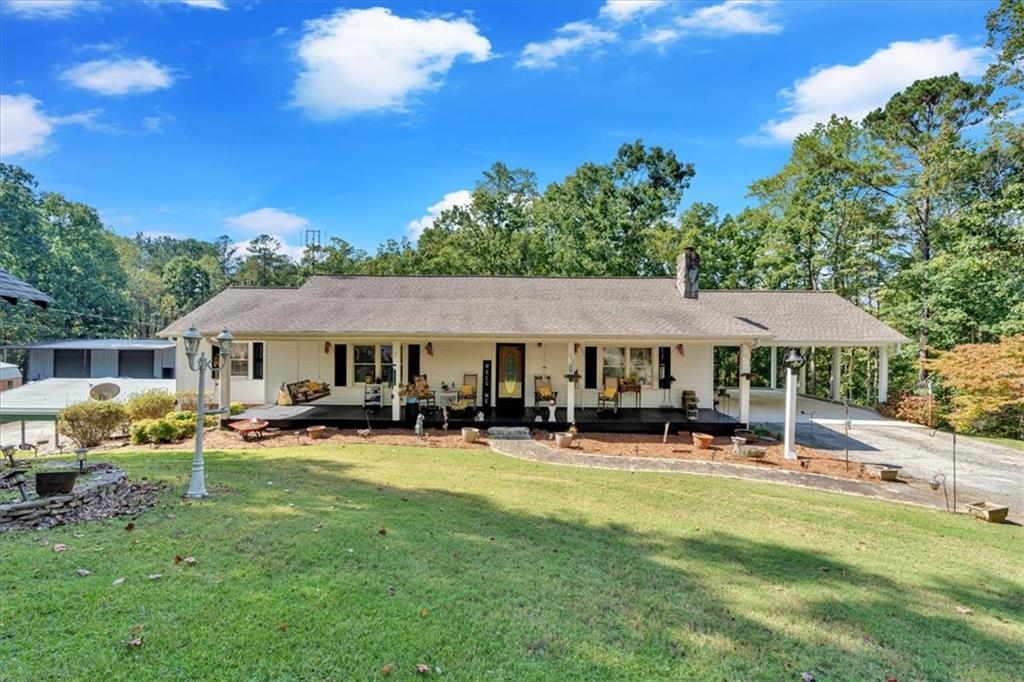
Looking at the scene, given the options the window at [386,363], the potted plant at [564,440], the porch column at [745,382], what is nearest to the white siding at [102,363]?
the window at [386,363]

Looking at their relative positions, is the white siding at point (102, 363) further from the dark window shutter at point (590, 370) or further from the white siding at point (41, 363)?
the dark window shutter at point (590, 370)

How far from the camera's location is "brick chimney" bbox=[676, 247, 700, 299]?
17.2m

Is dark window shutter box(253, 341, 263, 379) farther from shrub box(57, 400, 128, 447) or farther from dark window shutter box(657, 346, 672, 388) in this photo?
dark window shutter box(657, 346, 672, 388)

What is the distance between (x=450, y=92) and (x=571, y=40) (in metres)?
6.53

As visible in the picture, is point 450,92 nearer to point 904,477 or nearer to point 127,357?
point 904,477

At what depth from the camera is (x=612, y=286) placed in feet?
62.0

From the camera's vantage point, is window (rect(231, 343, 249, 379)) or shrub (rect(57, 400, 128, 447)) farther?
window (rect(231, 343, 249, 379))

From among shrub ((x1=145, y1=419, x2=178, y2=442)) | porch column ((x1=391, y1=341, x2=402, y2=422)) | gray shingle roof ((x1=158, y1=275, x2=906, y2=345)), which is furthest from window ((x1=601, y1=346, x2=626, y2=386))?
shrub ((x1=145, y1=419, x2=178, y2=442))

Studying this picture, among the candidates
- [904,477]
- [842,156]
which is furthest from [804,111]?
[904,477]

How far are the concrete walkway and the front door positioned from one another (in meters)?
3.87

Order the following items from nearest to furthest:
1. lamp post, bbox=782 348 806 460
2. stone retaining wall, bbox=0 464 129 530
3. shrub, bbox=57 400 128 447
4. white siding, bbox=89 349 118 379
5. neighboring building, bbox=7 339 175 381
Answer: stone retaining wall, bbox=0 464 129 530
lamp post, bbox=782 348 806 460
shrub, bbox=57 400 128 447
neighboring building, bbox=7 339 175 381
white siding, bbox=89 349 118 379

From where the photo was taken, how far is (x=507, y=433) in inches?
495

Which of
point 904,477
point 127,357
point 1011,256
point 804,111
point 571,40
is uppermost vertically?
point 804,111

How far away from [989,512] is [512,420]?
31.9ft
